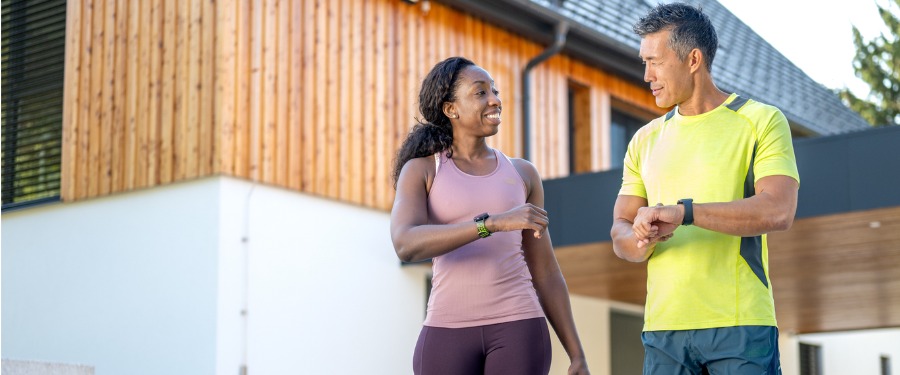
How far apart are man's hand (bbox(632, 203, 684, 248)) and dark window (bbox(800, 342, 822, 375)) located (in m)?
16.3

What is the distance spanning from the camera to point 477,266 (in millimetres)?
3607

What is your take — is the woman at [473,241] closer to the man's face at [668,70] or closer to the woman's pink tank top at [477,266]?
the woman's pink tank top at [477,266]

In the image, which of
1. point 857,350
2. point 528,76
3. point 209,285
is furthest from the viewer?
point 857,350

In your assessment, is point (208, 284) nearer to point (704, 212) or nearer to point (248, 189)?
point (248, 189)

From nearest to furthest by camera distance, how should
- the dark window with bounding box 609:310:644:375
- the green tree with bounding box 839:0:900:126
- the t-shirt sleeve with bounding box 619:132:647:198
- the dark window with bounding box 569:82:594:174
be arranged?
1. the t-shirt sleeve with bounding box 619:132:647:198
2. the dark window with bounding box 569:82:594:174
3. the dark window with bounding box 609:310:644:375
4. the green tree with bounding box 839:0:900:126

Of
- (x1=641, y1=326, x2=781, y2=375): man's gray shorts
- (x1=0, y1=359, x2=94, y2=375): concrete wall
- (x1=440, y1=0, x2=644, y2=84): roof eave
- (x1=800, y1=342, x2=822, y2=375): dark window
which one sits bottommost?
(x1=800, y1=342, x2=822, y2=375): dark window

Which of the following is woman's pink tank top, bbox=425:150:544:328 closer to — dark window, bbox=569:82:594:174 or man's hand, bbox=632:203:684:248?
man's hand, bbox=632:203:684:248

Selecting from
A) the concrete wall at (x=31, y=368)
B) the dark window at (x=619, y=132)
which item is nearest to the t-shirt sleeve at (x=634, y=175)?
the concrete wall at (x=31, y=368)

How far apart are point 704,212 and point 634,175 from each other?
0.50 meters

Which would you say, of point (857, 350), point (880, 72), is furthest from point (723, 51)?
point (880, 72)

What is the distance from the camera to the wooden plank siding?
9.83 meters

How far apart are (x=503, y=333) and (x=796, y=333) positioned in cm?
1561

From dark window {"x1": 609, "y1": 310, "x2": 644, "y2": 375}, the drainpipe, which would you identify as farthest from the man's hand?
dark window {"x1": 609, "y1": 310, "x2": 644, "y2": 375}

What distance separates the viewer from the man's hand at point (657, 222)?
119 inches
